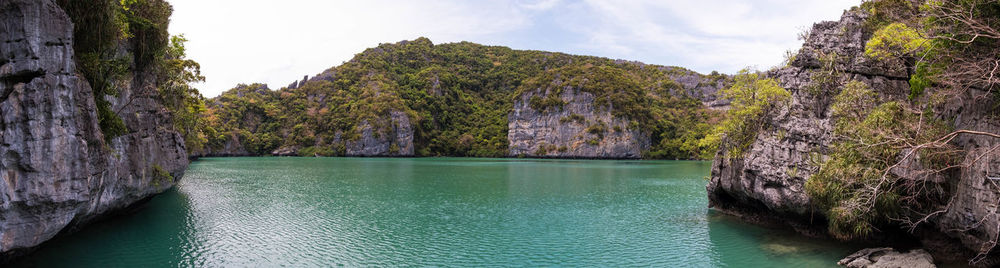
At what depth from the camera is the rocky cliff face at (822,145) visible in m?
12.4

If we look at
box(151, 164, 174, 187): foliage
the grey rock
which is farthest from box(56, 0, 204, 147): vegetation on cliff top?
the grey rock

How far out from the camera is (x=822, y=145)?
16.4 meters

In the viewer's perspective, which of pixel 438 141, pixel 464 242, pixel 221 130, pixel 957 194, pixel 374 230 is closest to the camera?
pixel 957 194

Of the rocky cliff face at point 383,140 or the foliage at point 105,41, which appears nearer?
the foliage at point 105,41

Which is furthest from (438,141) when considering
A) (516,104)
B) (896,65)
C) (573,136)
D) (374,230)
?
(896,65)

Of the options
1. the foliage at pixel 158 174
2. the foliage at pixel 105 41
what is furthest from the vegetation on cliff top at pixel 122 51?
the foliage at pixel 158 174

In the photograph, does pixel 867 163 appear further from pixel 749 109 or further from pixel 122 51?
pixel 122 51

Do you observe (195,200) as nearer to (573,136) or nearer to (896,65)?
(896,65)

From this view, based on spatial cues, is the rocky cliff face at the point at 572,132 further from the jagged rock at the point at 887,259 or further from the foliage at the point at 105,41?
the foliage at the point at 105,41

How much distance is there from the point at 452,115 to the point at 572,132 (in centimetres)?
3774

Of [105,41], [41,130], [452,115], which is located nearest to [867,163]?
[41,130]

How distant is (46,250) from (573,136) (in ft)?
327

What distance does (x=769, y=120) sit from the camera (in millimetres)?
18906

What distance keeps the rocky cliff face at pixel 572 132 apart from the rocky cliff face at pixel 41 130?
324 feet
